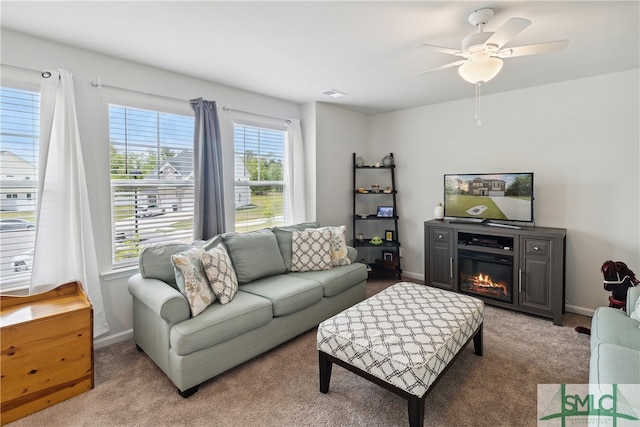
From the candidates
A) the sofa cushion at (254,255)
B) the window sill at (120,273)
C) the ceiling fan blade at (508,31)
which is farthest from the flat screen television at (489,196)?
the window sill at (120,273)

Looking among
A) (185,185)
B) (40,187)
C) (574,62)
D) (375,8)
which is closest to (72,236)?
(40,187)

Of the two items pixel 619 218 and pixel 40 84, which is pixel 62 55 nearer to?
pixel 40 84

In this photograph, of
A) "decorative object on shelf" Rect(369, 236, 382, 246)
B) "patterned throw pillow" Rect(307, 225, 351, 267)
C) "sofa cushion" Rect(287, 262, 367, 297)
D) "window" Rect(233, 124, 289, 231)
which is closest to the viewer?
"sofa cushion" Rect(287, 262, 367, 297)

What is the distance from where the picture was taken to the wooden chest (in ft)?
6.29

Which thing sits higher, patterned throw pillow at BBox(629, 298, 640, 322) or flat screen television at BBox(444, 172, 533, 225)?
flat screen television at BBox(444, 172, 533, 225)

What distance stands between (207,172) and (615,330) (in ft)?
11.4

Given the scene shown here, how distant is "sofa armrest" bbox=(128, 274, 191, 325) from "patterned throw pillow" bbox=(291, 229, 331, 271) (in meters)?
1.34

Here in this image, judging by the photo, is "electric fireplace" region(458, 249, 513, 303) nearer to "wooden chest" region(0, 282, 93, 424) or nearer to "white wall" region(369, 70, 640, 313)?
"white wall" region(369, 70, 640, 313)

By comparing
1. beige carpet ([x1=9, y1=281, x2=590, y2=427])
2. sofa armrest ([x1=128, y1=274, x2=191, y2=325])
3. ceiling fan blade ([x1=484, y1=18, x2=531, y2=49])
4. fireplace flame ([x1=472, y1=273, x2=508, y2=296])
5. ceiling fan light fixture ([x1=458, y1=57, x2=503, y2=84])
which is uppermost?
ceiling fan blade ([x1=484, y1=18, x2=531, y2=49])

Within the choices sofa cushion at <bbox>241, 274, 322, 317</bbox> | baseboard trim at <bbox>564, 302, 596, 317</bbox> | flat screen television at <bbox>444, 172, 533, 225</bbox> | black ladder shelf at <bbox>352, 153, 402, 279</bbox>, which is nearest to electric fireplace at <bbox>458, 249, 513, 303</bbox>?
flat screen television at <bbox>444, 172, 533, 225</bbox>

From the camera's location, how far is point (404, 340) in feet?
6.33

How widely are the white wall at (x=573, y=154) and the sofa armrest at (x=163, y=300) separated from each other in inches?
139

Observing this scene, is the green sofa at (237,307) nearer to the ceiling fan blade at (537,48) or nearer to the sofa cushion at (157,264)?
the sofa cushion at (157,264)

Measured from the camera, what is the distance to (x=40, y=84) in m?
2.40
